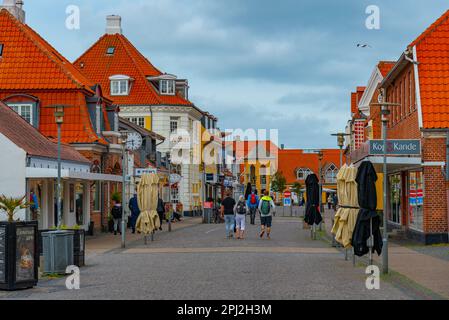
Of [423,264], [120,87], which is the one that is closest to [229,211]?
[423,264]

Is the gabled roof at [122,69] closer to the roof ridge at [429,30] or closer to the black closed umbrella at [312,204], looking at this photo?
the black closed umbrella at [312,204]

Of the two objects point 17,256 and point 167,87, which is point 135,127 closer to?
point 167,87

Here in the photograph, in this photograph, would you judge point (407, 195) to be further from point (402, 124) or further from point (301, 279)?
point (301, 279)

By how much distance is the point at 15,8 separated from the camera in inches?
1582

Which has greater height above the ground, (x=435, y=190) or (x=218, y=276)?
Result: (x=435, y=190)

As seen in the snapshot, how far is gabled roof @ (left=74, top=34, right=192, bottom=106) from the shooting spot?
213 feet

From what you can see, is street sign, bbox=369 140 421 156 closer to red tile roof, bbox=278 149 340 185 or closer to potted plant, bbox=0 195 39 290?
potted plant, bbox=0 195 39 290

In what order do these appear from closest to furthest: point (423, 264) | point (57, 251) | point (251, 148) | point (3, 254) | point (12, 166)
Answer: point (3, 254) → point (57, 251) → point (423, 264) → point (12, 166) → point (251, 148)

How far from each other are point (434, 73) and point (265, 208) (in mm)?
8014

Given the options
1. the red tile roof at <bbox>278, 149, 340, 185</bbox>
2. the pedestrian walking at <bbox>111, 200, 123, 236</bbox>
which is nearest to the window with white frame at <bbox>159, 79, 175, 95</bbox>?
the pedestrian walking at <bbox>111, 200, 123, 236</bbox>

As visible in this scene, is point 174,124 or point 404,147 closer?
point 404,147

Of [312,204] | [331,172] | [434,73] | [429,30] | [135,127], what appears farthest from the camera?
[331,172]

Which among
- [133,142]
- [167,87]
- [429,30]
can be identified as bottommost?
[133,142]
